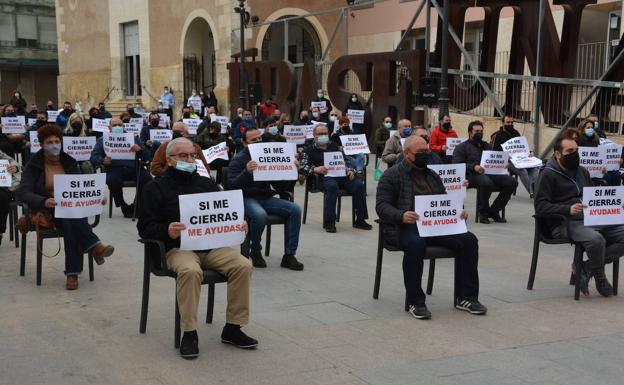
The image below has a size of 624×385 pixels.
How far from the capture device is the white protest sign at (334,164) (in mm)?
11188

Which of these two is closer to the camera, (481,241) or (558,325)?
(558,325)

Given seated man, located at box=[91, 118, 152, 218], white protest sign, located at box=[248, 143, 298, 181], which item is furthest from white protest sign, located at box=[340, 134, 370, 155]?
white protest sign, located at box=[248, 143, 298, 181]

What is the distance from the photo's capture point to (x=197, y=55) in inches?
1517

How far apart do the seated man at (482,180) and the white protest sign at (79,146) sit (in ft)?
20.1

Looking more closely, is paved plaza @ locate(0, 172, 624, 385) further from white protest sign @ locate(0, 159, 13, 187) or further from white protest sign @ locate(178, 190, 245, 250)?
white protest sign @ locate(0, 159, 13, 187)

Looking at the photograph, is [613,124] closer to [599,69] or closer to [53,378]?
[599,69]

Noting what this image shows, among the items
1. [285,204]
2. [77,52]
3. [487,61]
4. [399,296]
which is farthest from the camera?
[77,52]

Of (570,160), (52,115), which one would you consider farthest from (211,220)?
(52,115)

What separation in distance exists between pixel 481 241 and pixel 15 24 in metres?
49.1

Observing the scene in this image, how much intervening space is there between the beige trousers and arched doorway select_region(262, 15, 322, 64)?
100 ft

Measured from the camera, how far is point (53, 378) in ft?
16.5

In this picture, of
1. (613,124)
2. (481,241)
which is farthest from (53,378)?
(613,124)

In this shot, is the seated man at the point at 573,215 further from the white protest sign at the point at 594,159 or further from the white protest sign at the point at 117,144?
the white protest sign at the point at 117,144

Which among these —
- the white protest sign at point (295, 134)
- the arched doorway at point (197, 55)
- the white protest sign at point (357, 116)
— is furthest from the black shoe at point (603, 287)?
the arched doorway at point (197, 55)
